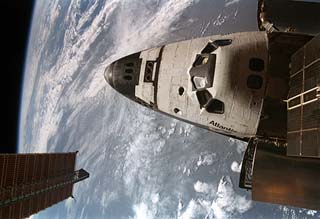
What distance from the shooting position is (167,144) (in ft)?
152

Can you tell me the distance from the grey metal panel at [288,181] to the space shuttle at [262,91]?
0.03m

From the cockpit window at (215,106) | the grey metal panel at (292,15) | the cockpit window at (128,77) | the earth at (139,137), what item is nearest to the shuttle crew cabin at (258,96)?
the cockpit window at (215,106)

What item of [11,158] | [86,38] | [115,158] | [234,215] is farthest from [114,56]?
[11,158]

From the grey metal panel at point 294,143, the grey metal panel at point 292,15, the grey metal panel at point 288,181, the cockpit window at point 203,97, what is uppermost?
the grey metal panel at point 292,15

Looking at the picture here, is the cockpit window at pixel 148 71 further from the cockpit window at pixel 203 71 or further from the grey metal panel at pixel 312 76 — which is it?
the grey metal panel at pixel 312 76

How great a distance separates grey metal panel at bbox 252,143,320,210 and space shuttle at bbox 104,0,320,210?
3cm

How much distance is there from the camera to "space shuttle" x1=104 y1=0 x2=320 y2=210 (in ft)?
34.4

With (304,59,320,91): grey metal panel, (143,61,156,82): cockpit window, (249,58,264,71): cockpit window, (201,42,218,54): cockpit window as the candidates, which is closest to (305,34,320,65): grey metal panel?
(304,59,320,91): grey metal panel

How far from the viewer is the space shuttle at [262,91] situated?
1049 cm

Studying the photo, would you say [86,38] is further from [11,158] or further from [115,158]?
[11,158]

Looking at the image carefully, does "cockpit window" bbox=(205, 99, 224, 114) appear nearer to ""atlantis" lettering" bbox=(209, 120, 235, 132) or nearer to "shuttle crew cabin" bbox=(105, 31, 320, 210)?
"shuttle crew cabin" bbox=(105, 31, 320, 210)

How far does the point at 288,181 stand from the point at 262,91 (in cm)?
300

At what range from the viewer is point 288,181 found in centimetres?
1151

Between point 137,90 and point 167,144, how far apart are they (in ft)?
102
